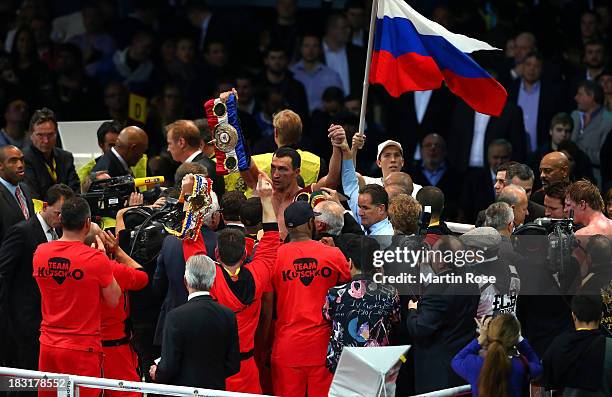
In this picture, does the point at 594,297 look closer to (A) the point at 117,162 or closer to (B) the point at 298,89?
(A) the point at 117,162

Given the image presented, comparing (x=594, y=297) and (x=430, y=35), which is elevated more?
(x=430, y=35)

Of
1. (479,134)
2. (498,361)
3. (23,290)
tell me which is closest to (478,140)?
(479,134)

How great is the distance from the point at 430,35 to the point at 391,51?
0.35 meters

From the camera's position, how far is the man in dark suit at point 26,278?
11.4 meters

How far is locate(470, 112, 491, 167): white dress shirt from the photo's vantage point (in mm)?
15914

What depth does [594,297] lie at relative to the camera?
397 inches

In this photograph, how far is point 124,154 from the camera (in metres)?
13.7

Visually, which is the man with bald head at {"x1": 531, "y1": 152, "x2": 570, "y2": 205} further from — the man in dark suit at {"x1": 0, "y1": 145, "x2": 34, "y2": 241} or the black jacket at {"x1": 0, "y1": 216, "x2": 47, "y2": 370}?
the man in dark suit at {"x1": 0, "y1": 145, "x2": 34, "y2": 241}

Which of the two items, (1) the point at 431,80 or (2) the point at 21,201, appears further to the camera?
(2) the point at 21,201

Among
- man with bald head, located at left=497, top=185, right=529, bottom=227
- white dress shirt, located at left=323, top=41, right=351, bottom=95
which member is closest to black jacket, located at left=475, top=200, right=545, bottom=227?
man with bald head, located at left=497, top=185, right=529, bottom=227

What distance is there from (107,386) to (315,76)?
26.6ft

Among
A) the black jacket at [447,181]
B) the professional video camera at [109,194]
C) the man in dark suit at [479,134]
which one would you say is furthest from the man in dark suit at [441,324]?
the man in dark suit at [479,134]

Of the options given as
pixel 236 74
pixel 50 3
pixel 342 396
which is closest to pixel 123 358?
pixel 342 396

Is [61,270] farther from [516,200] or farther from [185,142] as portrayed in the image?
[516,200]
